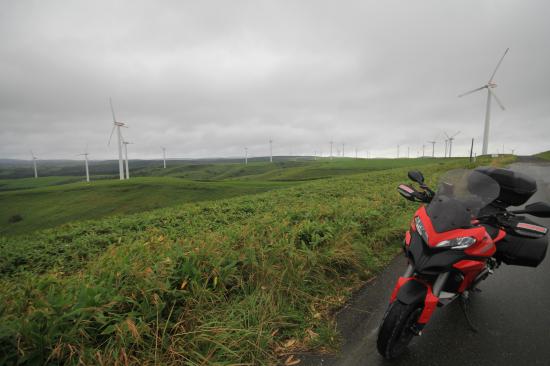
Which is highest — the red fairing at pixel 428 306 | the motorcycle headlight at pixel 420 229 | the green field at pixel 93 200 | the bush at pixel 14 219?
the motorcycle headlight at pixel 420 229

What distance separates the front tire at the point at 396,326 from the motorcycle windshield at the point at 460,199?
808mm

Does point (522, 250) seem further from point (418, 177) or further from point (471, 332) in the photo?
point (418, 177)

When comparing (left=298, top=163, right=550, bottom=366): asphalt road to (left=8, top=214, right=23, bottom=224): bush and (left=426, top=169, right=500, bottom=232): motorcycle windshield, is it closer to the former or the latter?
(left=426, top=169, right=500, bottom=232): motorcycle windshield

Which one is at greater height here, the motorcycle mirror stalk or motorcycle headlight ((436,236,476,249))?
the motorcycle mirror stalk

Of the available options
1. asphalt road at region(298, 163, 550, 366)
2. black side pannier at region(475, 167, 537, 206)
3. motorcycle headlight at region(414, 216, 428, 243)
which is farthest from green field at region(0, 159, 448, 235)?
motorcycle headlight at region(414, 216, 428, 243)

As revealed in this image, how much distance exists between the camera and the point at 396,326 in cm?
229

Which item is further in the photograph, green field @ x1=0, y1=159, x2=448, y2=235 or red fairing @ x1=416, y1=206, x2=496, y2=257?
green field @ x1=0, y1=159, x2=448, y2=235

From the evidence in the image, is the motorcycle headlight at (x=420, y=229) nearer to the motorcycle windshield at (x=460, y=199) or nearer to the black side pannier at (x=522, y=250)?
the motorcycle windshield at (x=460, y=199)

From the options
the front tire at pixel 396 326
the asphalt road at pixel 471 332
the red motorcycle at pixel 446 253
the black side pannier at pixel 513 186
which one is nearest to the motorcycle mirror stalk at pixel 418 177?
the red motorcycle at pixel 446 253

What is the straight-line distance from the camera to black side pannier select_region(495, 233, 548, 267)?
2.78 meters

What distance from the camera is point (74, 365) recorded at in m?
2.03

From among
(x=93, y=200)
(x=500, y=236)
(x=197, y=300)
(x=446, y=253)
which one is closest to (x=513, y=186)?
(x=500, y=236)

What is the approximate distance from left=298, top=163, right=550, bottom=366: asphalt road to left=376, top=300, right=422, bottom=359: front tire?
17cm

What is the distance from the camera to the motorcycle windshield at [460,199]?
2342 millimetres
